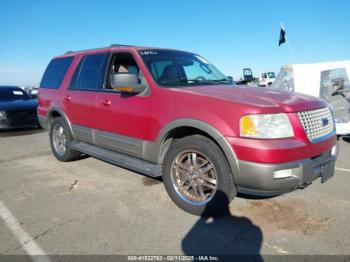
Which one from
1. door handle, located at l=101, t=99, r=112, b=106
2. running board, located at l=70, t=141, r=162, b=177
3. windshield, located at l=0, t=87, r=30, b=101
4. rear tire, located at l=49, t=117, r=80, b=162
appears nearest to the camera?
running board, located at l=70, t=141, r=162, b=177

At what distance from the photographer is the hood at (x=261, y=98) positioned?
3.21 m

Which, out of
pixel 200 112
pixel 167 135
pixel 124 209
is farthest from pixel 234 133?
pixel 124 209

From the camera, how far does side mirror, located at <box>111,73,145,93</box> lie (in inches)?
152

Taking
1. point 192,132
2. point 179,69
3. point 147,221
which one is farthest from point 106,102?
point 147,221

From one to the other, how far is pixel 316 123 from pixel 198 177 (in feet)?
4.62

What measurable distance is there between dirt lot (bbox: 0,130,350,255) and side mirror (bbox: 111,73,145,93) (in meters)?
1.40

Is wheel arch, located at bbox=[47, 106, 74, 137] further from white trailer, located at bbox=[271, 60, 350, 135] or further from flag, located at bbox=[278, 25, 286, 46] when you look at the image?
flag, located at bbox=[278, 25, 286, 46]

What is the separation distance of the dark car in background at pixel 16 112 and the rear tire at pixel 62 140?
4.54m

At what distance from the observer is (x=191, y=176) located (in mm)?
3699

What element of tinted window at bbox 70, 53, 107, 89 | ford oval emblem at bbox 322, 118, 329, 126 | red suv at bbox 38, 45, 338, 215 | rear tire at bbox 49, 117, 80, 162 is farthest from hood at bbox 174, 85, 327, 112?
rear tire at bbox 49, 117, 80, 162

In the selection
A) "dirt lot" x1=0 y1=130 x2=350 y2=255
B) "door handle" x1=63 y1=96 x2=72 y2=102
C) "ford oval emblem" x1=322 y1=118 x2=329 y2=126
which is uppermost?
"door handle" x1=63 y1=96 x2=72 y2=102

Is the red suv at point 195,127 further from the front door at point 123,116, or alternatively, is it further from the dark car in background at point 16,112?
the dark car in background at point 16,112

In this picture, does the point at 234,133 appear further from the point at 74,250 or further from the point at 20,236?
the point at 20,236

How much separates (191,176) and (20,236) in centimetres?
188
